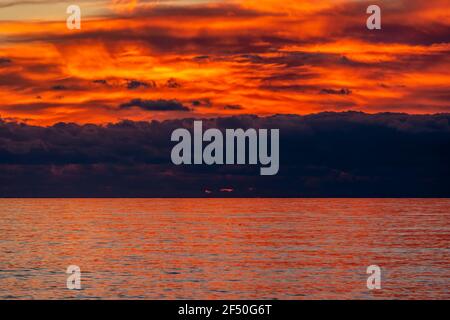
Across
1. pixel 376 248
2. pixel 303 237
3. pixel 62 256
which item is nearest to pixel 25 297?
pixel 62 256

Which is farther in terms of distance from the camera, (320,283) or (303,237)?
(303,237)

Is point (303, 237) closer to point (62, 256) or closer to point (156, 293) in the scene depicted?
point (62, 256)

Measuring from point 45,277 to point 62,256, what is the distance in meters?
18.0

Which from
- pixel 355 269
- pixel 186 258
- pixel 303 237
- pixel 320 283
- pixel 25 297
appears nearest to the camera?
pixel 25 297

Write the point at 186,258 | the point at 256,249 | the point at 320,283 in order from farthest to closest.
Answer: the point at 256,249
the point at 186,258
the point at 320,283

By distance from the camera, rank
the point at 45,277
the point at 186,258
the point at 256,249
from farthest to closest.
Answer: the point at 256,249 → the point at 186,258 → the point at 45,277

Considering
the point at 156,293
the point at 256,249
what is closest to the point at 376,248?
the point at 256,249

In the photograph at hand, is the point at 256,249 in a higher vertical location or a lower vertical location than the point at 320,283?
higher
